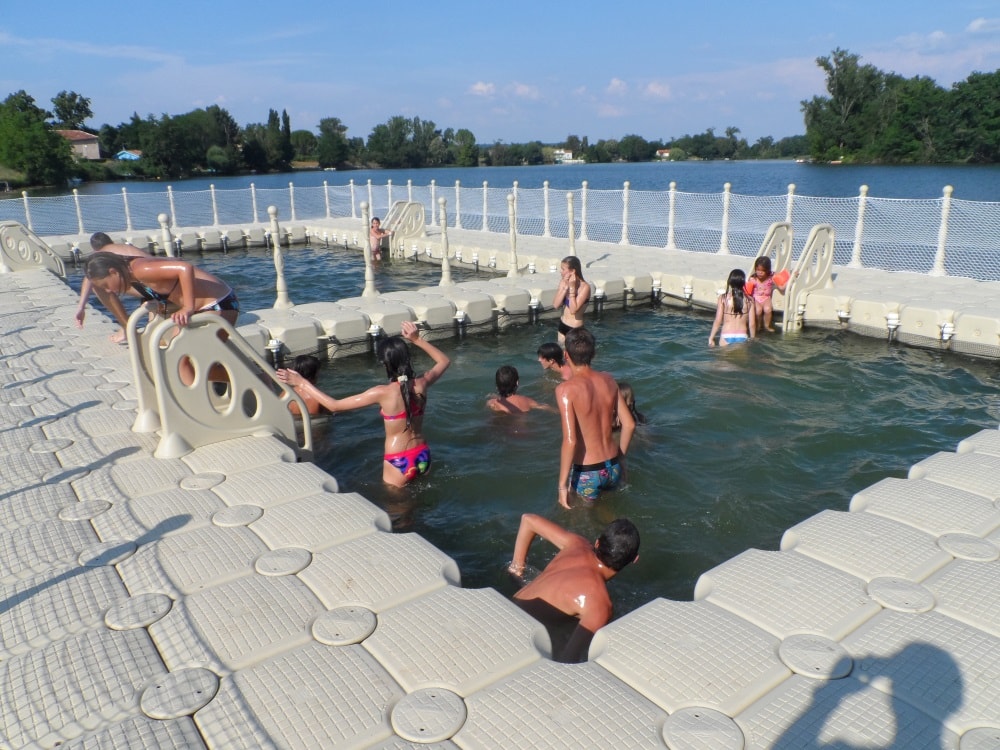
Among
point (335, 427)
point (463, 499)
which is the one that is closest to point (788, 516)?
point (463, 499)

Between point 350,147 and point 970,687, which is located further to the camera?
point 350,147

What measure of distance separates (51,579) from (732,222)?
45.3ft

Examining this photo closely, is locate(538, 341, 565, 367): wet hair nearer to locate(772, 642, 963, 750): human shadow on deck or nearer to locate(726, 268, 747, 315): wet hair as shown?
locate(726, 268, 747, 315): wet hair

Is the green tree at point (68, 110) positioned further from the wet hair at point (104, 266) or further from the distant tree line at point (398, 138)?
the wet hair at point (104, 266)

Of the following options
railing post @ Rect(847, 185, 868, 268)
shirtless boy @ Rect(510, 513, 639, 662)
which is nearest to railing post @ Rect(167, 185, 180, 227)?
railing post @ Rect(847, 185, 868, 268)

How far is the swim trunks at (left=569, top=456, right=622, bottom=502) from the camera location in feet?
16.1

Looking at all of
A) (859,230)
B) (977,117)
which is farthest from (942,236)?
(977,117)

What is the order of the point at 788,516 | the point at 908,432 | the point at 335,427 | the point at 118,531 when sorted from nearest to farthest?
the point at 118,531
the point at 788,516
the point at 908,432
the point at 335,427

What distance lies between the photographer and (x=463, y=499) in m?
5.55

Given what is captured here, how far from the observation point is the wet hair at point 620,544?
3492mm

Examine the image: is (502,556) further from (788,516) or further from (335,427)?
(335,427)

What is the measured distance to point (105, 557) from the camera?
3.40m

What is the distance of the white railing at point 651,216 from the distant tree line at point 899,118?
58.0m

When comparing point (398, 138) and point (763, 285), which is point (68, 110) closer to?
point (398, 138)
